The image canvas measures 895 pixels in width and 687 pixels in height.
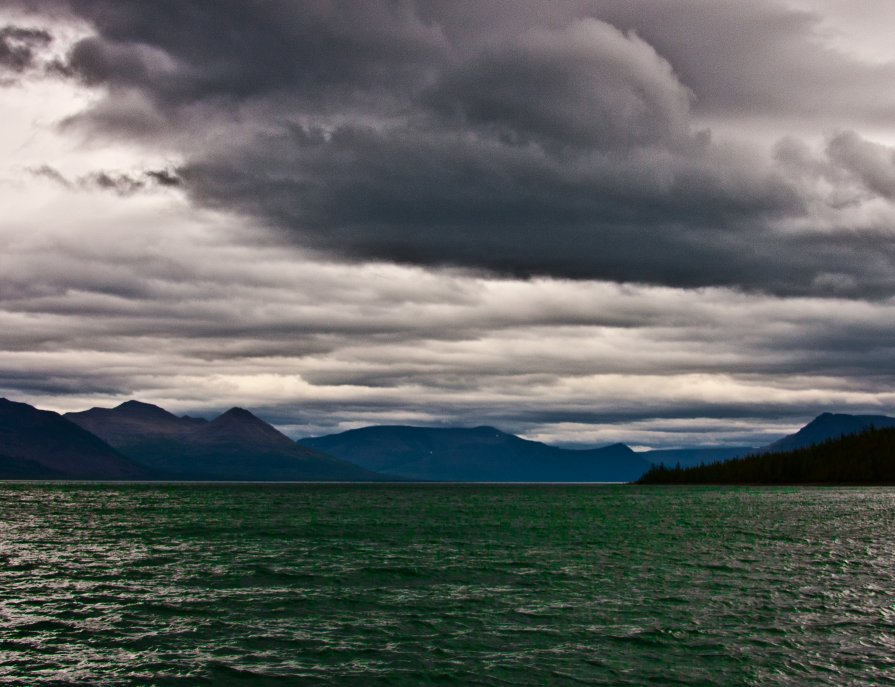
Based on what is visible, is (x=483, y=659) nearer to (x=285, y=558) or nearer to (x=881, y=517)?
(x=285, y=558)

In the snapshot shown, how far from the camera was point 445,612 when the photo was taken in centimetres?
5200

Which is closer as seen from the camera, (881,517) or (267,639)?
(267,639)

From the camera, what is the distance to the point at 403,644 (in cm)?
4350

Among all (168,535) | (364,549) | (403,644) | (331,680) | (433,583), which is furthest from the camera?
(168,535)

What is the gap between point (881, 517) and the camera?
503ft

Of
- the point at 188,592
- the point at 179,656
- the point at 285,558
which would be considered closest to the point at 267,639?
the point at 179,656

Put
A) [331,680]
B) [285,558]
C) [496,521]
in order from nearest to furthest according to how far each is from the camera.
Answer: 1. [331,680]
2. [285,558]
3. [496,521]

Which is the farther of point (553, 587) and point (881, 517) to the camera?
point (881, 517)

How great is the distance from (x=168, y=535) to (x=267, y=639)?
238 feet

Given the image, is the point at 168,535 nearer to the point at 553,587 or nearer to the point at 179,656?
the point at 553,587

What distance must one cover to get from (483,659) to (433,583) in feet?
80.0

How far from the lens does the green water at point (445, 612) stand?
3872cm

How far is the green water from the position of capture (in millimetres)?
38719

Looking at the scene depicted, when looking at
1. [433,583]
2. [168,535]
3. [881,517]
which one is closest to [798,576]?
[433,583]
